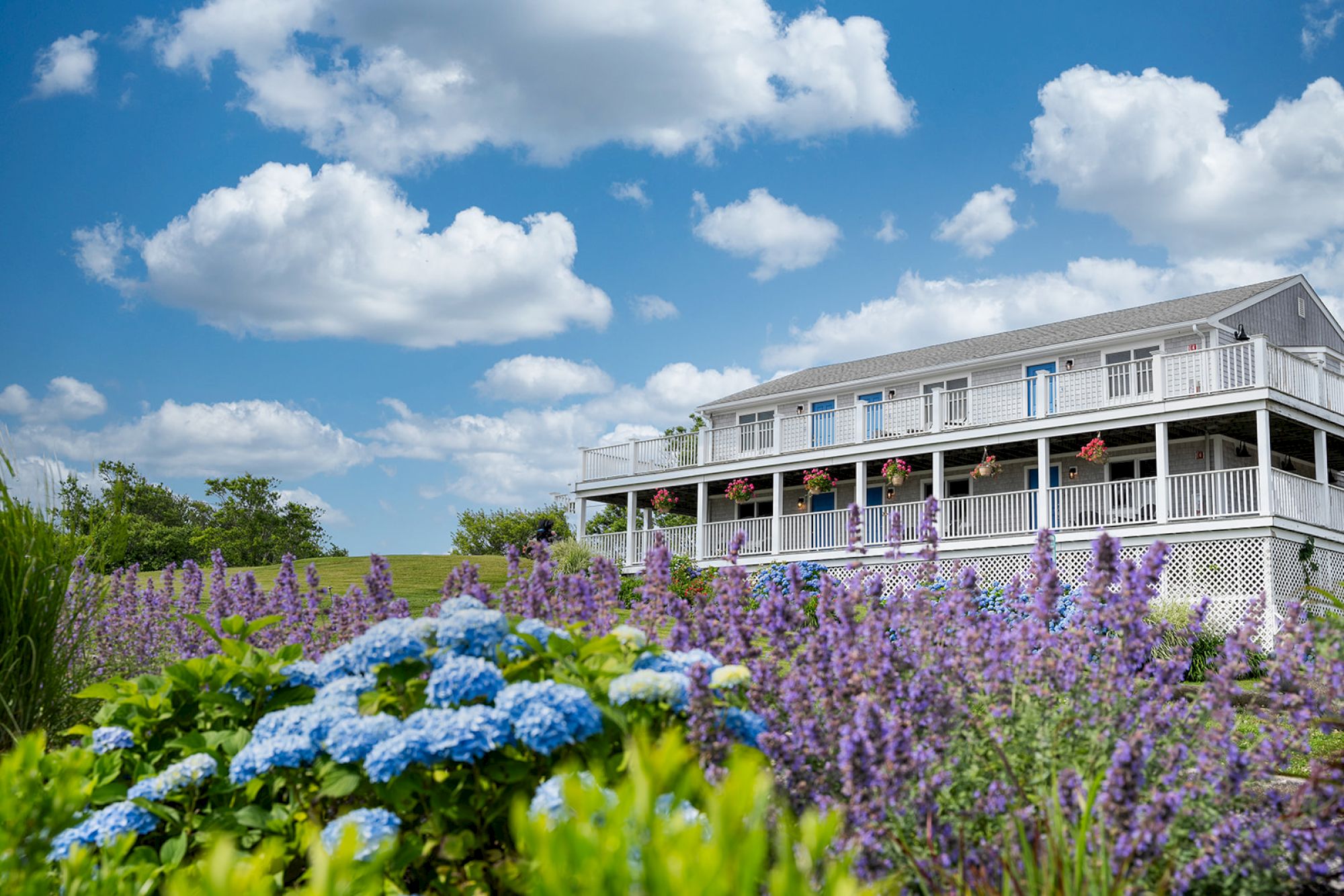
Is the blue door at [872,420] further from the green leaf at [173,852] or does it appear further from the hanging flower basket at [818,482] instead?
the green leaf at [173,852]

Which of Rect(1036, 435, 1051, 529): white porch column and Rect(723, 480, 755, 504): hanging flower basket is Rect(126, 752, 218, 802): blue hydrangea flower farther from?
Rect(723, 480, 755, 504): hanging flower basket

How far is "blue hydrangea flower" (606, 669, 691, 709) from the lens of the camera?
133 inches

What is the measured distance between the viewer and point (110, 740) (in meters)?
4.29

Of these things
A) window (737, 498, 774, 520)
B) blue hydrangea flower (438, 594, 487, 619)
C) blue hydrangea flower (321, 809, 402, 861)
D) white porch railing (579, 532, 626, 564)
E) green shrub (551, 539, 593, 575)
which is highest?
window (737, 498, 774, 520)

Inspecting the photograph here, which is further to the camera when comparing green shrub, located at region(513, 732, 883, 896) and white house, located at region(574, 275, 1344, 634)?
white house, located at region(574, 275, 1344, 634)

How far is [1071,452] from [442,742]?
22423 millimetres

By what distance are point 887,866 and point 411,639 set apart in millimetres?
1713

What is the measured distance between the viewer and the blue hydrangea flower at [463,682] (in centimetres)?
345

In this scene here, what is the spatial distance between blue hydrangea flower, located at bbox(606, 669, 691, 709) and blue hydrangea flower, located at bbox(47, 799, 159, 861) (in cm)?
166

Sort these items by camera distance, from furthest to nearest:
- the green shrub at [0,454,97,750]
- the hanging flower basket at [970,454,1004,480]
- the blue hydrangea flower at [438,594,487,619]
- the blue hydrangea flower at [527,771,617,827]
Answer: the hanging flower basket at [970,454,1004,480]
the green shrub at [0,454,97,750]
the blue hydrangea flower at [438,594,487,619]
the blue hydrangea flower at [527,771,617,827]

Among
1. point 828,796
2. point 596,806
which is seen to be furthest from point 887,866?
point 596,806

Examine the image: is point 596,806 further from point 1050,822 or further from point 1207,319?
point 1207,319

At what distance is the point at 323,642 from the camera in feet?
21.7

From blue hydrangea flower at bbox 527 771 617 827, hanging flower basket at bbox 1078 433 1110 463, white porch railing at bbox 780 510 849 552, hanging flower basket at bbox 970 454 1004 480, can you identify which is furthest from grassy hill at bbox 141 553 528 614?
blue hydrangea flower at bbox 527 771 617 827
